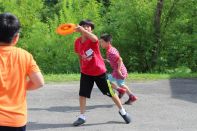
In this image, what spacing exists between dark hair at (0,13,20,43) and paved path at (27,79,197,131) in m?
3.61

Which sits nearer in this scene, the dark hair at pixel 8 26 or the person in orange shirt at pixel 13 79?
the dark hair at pixel 8 26

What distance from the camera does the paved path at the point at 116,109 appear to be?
24.7 ft

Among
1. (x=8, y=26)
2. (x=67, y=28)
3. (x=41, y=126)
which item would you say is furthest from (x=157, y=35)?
(x=8, y=26)

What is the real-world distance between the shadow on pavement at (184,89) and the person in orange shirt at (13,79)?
239 inches

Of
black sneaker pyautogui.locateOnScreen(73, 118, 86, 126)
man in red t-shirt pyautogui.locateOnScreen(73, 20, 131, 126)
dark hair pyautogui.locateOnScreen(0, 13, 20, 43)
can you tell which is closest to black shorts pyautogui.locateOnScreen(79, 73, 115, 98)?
man in red t-shirt pyautogui.locateOnScreen(73, 20, 131, 126)

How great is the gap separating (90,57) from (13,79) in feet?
11.9

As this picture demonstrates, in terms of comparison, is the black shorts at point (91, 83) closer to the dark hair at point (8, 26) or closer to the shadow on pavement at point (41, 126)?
the shadow on pavement at point (41, 126)

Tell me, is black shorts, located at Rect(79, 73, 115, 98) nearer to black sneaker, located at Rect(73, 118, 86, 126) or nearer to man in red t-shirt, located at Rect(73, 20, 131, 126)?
man in red t-shirt, located at Rect(73, 20, 131, 126)

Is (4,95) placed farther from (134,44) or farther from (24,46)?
(24,46)

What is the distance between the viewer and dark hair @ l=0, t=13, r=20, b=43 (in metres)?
3.83

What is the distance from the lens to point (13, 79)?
3984 millimetres

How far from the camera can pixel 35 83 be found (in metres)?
4.08

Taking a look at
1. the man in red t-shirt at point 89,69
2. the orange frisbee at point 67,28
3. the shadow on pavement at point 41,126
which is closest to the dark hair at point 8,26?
the orange frisbee at point 67,28

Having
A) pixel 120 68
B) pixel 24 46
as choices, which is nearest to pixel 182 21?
pixel 24 46
